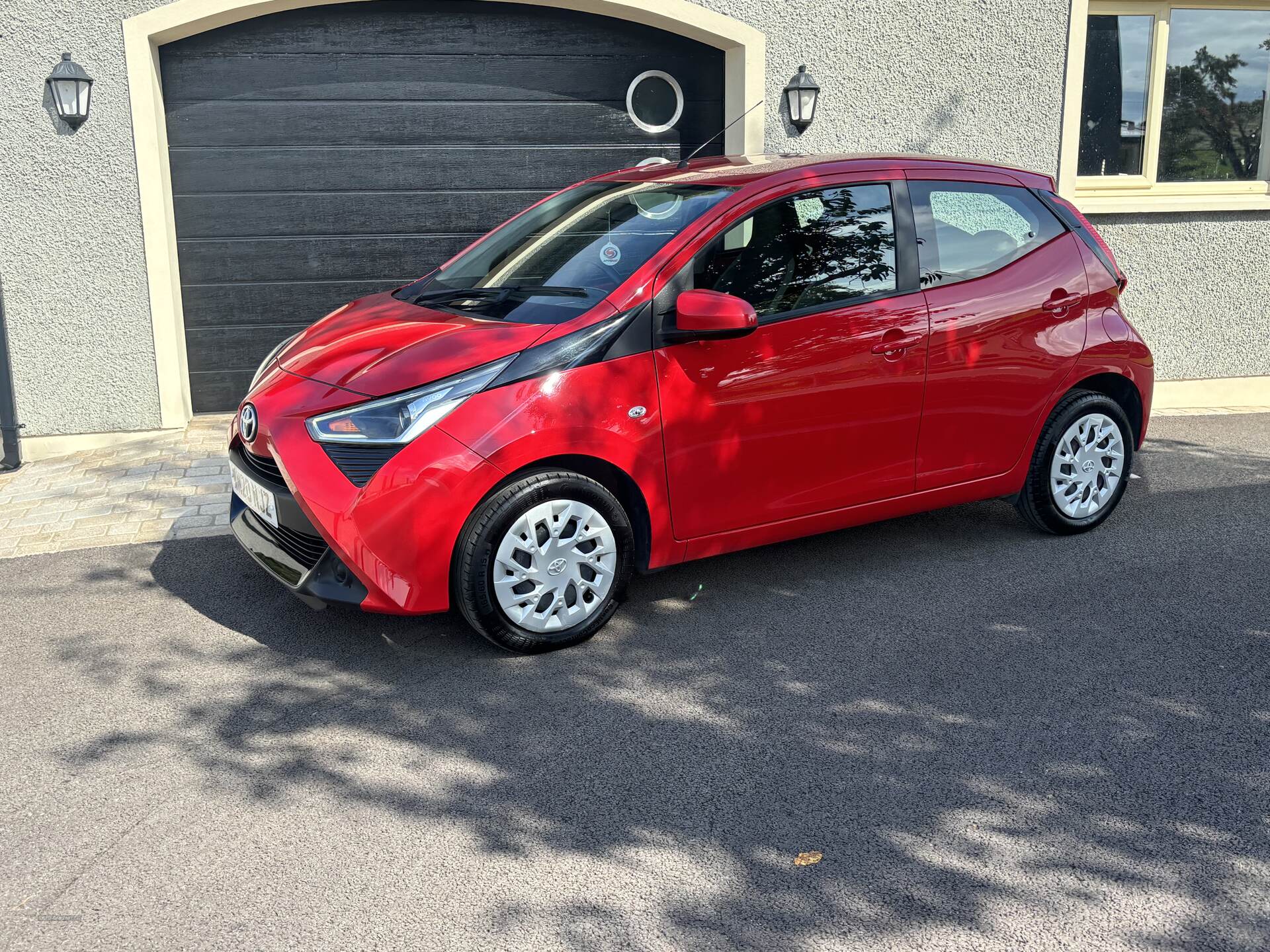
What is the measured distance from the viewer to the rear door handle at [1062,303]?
17.6 ft

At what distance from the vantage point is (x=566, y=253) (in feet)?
16.3

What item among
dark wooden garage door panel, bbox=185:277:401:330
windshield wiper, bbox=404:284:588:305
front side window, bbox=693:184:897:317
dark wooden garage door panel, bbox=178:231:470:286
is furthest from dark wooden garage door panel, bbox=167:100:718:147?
front side window, bbox=693:184:897:317

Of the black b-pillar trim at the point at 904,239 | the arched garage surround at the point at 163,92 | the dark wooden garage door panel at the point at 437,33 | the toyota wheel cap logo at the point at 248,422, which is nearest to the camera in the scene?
the toyota wheel cap logo at the point at 248,422

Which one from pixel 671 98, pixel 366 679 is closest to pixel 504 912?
pixel 366 679

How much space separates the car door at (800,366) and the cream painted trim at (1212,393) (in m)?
4.98

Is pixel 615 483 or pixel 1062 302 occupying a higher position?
pixel 1062 302

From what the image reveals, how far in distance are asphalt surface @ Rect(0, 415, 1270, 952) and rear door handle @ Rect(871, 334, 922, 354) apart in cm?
100

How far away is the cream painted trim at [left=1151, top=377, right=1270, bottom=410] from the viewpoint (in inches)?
361

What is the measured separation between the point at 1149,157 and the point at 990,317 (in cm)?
484

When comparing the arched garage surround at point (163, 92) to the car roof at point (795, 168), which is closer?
the car roof at point (795, 168)

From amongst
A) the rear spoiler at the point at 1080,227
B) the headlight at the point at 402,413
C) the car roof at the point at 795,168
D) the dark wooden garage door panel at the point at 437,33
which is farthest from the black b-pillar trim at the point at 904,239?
the dark wooden garage door panel at the point at 437,33

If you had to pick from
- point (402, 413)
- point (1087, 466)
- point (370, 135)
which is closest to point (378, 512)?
point (402, 413)

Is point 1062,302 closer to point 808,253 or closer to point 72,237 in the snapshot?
point 808,253

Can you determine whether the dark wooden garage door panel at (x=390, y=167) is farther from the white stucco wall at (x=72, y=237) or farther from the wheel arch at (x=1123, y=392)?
the wheel arch at (x=1123, y=392)
